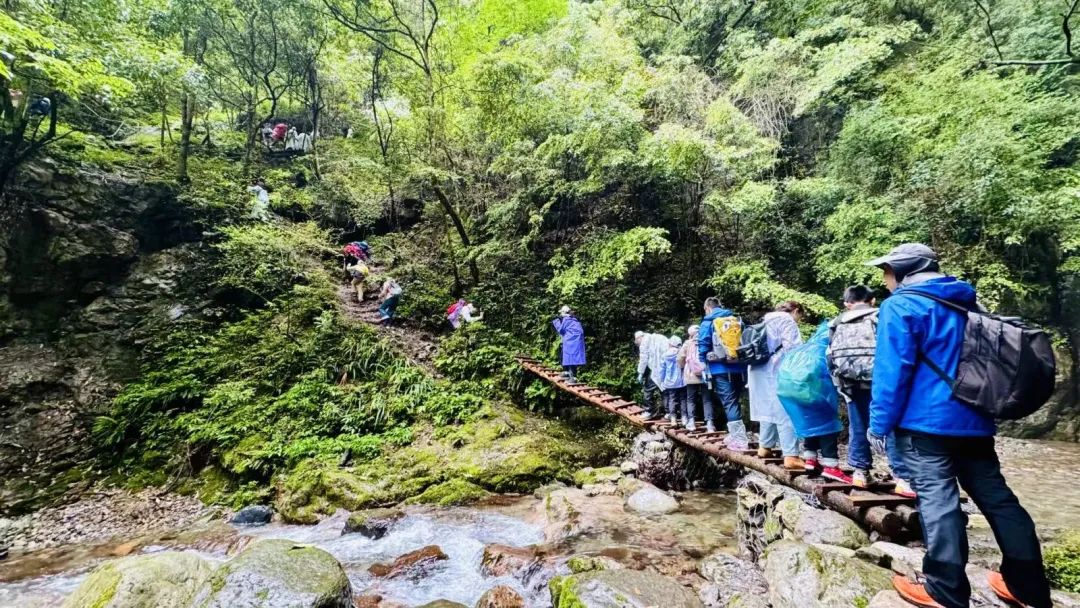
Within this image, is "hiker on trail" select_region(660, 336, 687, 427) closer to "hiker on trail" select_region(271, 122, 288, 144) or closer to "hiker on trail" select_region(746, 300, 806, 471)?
"hiker on trail" select_region(746, 300, 806, 471)

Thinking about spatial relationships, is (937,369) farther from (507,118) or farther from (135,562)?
(507,118)

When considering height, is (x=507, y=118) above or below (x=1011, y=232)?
above

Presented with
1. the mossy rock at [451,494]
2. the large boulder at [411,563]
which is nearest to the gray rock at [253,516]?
the mossy rock at [451,494]

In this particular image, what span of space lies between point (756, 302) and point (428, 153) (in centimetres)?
914

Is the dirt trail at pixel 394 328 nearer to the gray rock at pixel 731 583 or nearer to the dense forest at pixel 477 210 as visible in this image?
the dense forest at pixel 477 210

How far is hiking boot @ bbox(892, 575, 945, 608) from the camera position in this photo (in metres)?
2.50

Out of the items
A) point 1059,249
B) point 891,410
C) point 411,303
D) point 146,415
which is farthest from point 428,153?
point 1059,249

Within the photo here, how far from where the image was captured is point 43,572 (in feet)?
17.6

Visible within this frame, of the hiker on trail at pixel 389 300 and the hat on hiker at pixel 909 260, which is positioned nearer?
the hat on hiker at pixel 909 260

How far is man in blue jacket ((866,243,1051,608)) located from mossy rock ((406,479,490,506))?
533cm

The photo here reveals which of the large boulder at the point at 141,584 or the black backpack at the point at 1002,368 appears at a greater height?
the black backpack at the point at 1002,368

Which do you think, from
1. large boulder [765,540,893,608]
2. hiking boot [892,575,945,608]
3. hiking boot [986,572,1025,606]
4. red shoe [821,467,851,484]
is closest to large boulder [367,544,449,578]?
large boulder [765,540,893,608]

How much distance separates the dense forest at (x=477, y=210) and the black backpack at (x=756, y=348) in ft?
11.7

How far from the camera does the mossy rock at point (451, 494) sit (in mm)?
6812
